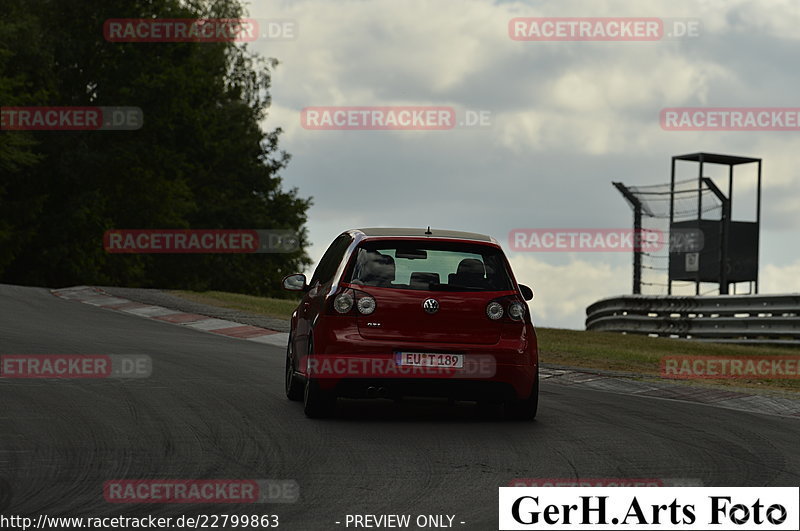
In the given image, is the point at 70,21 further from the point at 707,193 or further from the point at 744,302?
the point at 744,302

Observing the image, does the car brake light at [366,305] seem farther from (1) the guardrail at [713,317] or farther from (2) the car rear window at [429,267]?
(1) the guardrail at [713,317]

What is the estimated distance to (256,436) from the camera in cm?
848

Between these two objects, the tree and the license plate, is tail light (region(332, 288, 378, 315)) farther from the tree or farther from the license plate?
the tree

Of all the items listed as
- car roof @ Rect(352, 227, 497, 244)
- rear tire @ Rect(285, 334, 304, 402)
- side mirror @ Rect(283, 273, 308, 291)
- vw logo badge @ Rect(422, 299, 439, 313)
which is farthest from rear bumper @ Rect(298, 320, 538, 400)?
side mirror @ Rect(283, 273, 308, 291)

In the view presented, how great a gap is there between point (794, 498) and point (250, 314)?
16.9 metres

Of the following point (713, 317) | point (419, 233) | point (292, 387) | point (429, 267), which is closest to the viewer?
point (429, 267)

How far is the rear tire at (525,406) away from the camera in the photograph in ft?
31.8

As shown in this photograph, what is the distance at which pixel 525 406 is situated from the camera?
9742 millimetres

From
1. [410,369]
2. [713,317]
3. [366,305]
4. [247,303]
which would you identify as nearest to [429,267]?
[366,305]

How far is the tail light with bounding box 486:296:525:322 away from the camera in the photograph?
9.50 metres

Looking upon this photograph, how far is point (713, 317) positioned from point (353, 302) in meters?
14.4

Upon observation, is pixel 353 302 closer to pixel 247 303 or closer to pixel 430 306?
pixel 430 306

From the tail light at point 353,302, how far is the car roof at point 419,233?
595mm

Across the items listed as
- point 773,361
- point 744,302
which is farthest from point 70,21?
point 773,361
